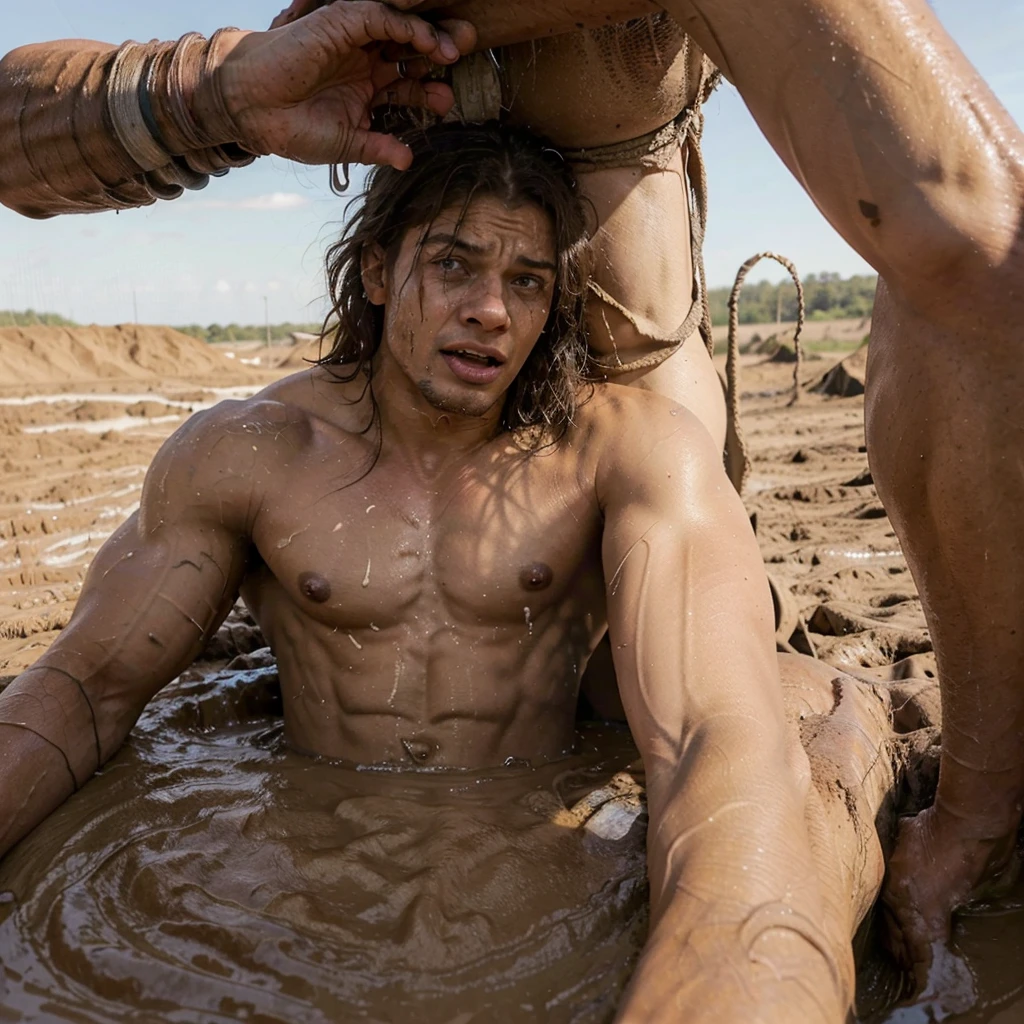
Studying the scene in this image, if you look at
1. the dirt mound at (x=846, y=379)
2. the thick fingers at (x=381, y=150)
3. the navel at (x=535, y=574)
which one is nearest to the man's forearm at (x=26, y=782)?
the navel at (x=535, y=574)

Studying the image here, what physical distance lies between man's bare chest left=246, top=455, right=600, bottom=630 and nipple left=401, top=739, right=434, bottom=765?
0.89 feet

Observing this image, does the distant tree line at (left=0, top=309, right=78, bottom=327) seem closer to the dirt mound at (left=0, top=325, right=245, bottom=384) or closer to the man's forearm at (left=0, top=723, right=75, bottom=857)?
the dirt mound at (left=0, top=325, right=245, bottom=384)

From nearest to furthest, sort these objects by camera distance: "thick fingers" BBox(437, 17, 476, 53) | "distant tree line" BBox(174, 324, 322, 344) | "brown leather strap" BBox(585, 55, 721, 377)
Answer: "thick fingers" BBox(437, 17, 476, 53), "brown leather strap" BBox(585, 55, 721, 377), "distant tree line" BBox(174, 324, 322, 344)

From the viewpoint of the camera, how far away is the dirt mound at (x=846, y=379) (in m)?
11.8

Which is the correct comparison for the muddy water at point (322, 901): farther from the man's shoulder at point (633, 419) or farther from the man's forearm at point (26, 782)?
the man's shoulder at point (633, 419)

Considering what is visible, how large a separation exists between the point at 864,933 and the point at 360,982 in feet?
2.90

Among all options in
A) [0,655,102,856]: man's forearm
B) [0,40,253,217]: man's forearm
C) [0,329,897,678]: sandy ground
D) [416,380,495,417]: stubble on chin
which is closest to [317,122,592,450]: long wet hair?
[416,380,495,417]: stubble on chin

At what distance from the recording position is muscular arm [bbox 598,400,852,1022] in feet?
4.94

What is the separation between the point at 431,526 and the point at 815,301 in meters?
45.4

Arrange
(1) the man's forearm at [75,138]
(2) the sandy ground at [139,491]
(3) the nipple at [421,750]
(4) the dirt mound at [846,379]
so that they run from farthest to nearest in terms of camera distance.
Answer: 1. (4) the dirt mound at [846,379]
2. (2) the sandy ground at [139,491]
3. (3) the nipple at [421,750]
4. (1) the man's forearm at [75,138]

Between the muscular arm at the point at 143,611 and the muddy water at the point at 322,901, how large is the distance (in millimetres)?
116

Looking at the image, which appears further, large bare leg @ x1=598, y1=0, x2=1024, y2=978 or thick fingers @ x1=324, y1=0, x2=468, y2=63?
thick fingers @ x1=324, y1=0, x2=468, y2=63

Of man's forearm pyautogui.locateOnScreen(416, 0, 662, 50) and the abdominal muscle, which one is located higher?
man's forearm pyautogui.locateOnScreen(416, 0, 662, 50)

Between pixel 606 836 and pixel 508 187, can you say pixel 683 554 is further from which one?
pixel 508 187
